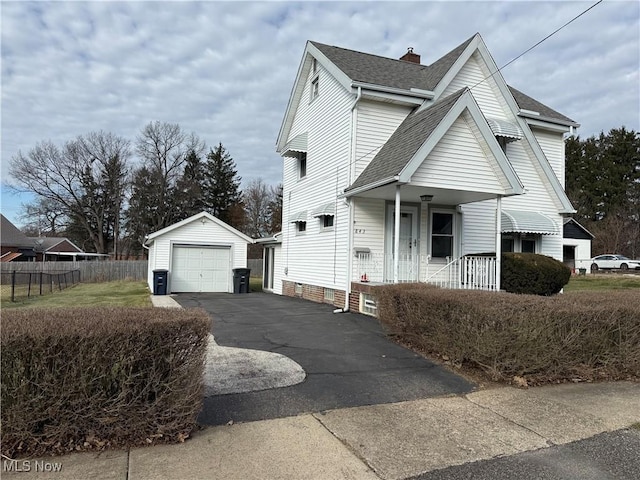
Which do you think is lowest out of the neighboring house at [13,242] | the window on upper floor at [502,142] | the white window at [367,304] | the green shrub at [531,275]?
the white window at [367,304]

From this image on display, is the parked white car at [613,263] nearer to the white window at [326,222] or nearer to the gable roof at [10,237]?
the white window at [326,222]

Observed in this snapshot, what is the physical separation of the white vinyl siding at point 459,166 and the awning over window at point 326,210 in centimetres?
376

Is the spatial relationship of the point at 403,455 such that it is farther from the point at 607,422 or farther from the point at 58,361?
the point at 58,361

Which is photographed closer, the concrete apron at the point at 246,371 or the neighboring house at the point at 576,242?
the concrete apron at the point at 246,371

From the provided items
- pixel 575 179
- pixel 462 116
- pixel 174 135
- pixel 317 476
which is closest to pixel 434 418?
pixel 317 476

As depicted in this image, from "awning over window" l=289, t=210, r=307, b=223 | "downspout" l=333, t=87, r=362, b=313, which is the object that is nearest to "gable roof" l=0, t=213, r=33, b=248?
Result: "awning over window" l=289, t=210, r=307, b=223

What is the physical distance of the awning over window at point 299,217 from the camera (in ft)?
54.5

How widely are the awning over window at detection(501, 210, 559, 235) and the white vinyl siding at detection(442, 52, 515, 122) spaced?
3357 mm

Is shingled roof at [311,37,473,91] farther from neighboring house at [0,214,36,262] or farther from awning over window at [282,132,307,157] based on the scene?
neighboring house at [0,214,36,262]

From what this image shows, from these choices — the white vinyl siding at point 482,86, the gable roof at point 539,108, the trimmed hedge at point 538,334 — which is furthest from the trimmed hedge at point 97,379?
the gable roof at point 539,108

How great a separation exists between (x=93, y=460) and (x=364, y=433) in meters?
2.35

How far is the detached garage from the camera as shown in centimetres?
2053

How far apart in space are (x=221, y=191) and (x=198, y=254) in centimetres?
3203

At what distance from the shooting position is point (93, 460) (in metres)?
3.52
